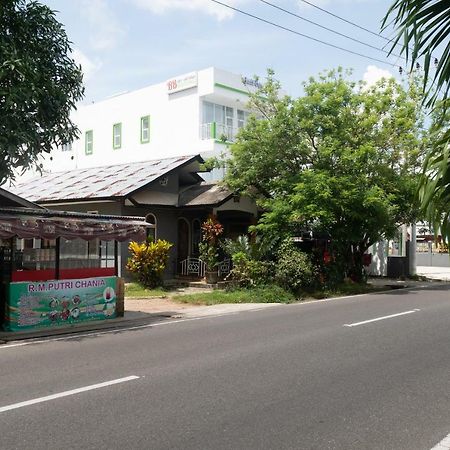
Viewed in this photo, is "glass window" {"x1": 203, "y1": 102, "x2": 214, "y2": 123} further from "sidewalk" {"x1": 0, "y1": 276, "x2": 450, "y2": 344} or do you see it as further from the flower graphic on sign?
the flower graphic on sign

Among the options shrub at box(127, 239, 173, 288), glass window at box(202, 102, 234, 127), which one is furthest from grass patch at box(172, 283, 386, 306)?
glass window at box(202, 102, 234, 127)

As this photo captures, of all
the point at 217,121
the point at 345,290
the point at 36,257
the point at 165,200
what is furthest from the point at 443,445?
the point at 217,121

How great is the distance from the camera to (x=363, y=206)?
1909 centimetres

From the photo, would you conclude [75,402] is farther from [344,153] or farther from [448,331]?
[344,153]

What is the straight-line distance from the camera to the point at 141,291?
18750 mm

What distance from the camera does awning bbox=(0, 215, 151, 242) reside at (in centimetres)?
1077

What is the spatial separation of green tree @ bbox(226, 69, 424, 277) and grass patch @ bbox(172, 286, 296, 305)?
2.50 meters

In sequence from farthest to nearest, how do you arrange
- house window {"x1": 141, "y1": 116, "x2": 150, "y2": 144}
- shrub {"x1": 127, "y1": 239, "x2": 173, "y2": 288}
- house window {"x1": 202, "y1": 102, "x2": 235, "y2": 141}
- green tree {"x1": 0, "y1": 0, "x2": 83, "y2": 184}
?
house window {"x1": 141, "y1": 116, "x2": 150, "y2": 144} < house window {"x1": 202, "y1": 102, "x2": 235, "y2": 141} < shrub {"x1": 127, "y1": 239, "x2": 173, "y2": 288} < green tree {"x1": 0, "y1": 0, "x2": 83, "y2": 184}

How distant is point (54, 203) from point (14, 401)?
18.0m

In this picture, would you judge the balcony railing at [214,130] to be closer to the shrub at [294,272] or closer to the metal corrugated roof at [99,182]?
the metal corrugated roof at [99,182]

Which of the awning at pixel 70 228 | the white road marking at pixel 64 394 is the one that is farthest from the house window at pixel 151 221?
the white road marking at pixel 64 394

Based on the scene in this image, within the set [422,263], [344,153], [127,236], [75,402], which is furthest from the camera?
[422,263]

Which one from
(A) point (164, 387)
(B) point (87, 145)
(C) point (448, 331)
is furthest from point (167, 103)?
(A) point (164, 387)

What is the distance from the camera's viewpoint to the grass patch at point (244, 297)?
1659 cm
